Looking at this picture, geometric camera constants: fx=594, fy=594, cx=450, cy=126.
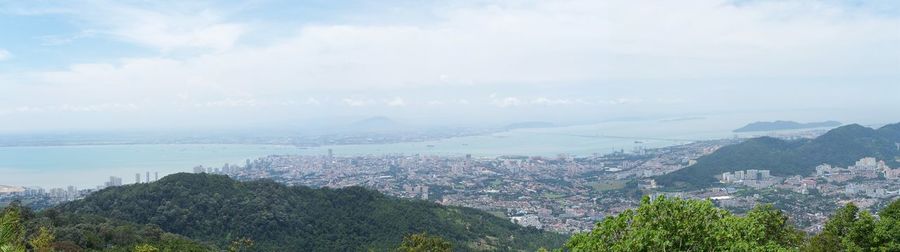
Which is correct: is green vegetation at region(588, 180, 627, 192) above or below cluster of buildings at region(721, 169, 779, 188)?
below

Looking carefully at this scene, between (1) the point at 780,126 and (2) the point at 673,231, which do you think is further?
(1) the point at 780,126

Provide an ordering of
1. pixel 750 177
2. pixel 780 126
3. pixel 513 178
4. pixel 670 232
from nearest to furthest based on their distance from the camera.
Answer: pixel 670 232
pixel 750 177
pixel 513 178
pixel 780 126

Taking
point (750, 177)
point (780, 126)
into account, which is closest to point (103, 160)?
point (750, 177)

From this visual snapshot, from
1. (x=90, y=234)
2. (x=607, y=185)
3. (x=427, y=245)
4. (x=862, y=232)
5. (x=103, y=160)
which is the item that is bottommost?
(x=607, y=185)

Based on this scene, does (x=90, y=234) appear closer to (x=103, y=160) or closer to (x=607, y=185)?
(x=607, y=185)

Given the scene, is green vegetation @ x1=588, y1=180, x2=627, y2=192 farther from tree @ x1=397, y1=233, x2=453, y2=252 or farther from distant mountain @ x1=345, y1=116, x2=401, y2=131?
distant mountain @ x1=345, y1=116, x2=401, y2=131

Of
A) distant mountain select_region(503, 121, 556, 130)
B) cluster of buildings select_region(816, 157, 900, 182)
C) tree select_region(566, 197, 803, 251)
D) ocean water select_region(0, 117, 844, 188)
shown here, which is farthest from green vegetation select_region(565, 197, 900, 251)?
distant mountain select_region(503, 121, 556, 130)

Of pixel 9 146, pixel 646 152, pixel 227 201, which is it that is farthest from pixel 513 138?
pixel 227 201
